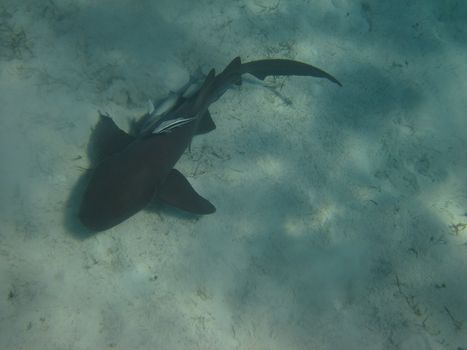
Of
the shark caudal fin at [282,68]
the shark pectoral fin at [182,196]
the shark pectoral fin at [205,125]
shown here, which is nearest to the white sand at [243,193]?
the shark pectoral fin at [205,125]

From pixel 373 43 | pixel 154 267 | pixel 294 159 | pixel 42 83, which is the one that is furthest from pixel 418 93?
pixel 42 83

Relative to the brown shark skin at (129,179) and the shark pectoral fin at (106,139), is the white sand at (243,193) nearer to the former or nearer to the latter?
the shark pectoral fin at (106,139)

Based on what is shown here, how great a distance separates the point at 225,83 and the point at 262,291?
2.62 m

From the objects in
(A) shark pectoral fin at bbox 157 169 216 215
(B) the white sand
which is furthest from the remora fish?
(B) the white sand

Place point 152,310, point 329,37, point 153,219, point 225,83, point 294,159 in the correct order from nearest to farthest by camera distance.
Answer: point 152,310
point 153,219
point 225,83
point 294,159
point 329,37

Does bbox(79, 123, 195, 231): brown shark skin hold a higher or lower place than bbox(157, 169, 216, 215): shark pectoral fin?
higher

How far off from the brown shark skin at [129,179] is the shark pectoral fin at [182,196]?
0.10 metres

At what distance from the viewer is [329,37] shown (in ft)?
20.9

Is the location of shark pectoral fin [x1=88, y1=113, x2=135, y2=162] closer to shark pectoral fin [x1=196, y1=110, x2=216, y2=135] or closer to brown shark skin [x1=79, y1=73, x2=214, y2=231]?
brown shark skin [x1=79, y1=73, x2=214, y2=231]

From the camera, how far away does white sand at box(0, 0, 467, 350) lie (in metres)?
4.04

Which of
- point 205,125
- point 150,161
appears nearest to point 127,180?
point 150,161

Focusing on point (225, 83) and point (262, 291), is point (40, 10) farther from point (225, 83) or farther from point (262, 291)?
point (262, 291)

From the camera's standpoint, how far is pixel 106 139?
4.39 m

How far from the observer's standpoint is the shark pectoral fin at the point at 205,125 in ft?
16.3
